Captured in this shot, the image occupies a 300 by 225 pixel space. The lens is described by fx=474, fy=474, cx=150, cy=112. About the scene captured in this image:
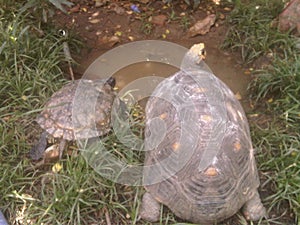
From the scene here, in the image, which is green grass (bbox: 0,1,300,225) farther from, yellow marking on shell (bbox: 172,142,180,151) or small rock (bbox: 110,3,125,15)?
small rock (bbox: 110,3,125,15)

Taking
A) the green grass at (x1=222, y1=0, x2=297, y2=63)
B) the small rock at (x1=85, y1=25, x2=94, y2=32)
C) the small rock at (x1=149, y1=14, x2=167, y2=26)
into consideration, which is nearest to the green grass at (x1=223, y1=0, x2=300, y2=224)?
the green grass at (x1=222, y1=0, x2=297, y2=63)

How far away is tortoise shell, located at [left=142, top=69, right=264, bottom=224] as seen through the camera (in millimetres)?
2342

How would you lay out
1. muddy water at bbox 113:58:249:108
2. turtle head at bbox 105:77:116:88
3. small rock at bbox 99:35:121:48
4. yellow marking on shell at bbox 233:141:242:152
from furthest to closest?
1. small rock at bbox 99:35:121:48
2. muddy water at bbox 113:58:249:108
3. turtle head at bbox 105:77:116:88
4. yellow marking on shell at bbox 233:141:242:152

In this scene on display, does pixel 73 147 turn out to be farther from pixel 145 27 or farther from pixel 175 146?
pixel 145 27

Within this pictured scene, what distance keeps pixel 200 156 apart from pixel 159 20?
170cm

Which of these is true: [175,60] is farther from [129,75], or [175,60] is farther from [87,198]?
[87,198]

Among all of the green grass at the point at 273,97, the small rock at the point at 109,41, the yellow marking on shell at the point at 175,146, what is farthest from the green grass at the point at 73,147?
the yellow marking on shell at the point at 175,146

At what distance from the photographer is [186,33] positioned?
3688mm

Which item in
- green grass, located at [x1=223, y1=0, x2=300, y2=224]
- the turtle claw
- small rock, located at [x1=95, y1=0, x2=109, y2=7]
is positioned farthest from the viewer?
small rock, located at [x1=95, y1=0, x2=109, y2=7]

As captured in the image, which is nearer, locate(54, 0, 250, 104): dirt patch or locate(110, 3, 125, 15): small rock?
locate(54, 0, 250, 104): dirt patch

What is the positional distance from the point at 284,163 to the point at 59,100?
1428mm

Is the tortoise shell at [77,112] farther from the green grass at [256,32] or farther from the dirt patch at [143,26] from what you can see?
the green grass at [256,32]

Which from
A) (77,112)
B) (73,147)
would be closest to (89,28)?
(77,112)

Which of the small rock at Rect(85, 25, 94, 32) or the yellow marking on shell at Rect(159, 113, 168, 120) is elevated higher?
the yellow marking on shell at Rect(159, 113, 168, 120)
